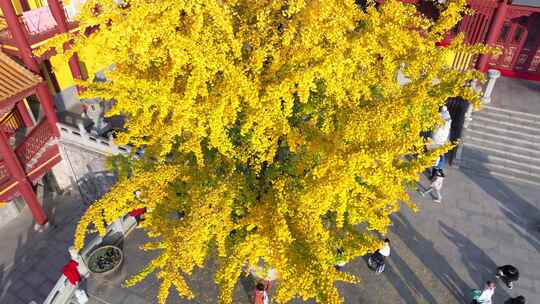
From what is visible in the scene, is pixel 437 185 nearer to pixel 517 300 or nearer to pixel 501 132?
pixel 501 132

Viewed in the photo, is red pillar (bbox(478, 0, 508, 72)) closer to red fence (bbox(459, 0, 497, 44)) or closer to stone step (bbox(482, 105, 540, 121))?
red fence (bbox(459, 0, 497, 44))

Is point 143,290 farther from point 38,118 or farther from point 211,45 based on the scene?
point 38,118

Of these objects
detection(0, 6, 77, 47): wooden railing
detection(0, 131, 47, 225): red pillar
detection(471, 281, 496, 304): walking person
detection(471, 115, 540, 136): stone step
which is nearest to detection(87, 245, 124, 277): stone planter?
detection(0, 131, 47, 225): red pillar

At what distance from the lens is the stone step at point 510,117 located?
18.5m

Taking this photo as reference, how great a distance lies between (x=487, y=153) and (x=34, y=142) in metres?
21.4

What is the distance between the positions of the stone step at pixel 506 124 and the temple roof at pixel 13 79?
20.4 meters

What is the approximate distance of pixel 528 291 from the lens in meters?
13.6

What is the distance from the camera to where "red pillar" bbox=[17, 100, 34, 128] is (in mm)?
20394

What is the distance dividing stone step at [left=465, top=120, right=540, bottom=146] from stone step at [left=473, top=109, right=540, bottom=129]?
1.64ft

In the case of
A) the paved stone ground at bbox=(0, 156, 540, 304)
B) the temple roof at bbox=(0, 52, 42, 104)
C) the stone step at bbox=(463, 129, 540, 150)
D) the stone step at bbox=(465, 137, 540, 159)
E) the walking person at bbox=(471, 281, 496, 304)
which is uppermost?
the temple roof at bbox=(0, 52, 42, 104)

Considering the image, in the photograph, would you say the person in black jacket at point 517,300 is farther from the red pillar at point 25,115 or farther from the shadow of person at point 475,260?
the red pillar at point 25,115

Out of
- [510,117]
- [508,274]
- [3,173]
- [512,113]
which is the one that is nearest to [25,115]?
[3,173]

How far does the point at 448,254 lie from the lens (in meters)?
14.8

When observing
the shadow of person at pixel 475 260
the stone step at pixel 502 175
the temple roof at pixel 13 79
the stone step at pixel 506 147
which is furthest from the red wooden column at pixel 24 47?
the stone step at pixel 506 147
